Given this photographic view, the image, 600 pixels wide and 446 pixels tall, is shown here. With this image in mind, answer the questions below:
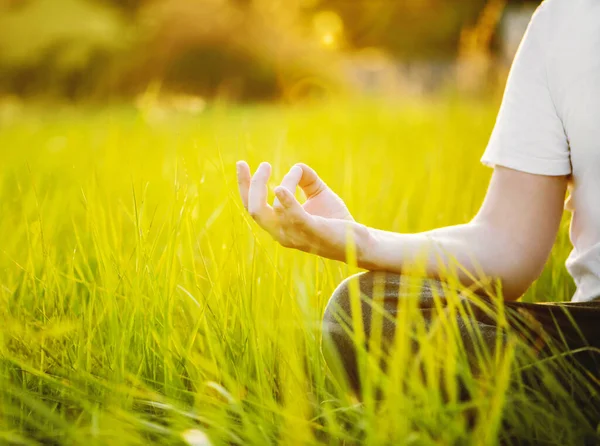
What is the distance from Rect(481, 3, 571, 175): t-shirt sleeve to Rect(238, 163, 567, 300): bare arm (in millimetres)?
28

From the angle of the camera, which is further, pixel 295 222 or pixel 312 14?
pixel 312 14

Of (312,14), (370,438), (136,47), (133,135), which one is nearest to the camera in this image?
(370,438)

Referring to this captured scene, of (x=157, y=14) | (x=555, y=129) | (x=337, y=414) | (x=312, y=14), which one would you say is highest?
(x=312, y=14)

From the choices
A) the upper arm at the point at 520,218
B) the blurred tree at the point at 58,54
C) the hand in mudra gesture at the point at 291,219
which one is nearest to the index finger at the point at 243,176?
the hand in mudra gesture at the point at 291,219

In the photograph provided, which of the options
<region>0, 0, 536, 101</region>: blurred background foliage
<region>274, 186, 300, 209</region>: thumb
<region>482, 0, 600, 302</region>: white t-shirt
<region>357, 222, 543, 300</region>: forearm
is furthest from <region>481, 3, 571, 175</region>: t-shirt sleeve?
<region>0, 0, 536, 101</region>: blurred background foliage

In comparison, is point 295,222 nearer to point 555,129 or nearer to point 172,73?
point 555,129

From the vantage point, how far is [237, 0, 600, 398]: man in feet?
2.64

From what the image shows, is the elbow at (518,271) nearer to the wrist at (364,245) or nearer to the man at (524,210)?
the man at (524,210)

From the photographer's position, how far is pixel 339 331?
2.71 feet

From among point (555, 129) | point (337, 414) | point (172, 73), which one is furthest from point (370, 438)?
point (172, 73)

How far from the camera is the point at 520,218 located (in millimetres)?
943

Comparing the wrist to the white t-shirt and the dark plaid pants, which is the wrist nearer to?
the dark plaid pants

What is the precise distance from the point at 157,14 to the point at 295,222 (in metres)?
8.26

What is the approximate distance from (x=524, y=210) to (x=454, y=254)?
135mm
